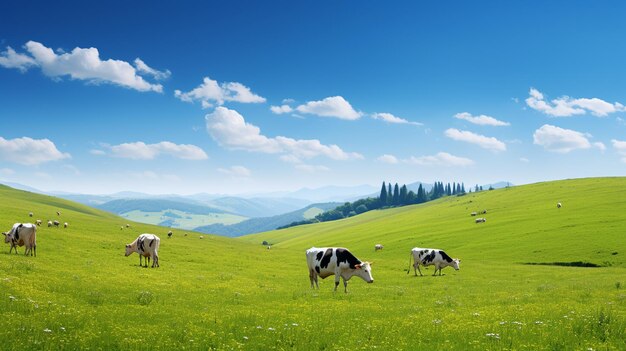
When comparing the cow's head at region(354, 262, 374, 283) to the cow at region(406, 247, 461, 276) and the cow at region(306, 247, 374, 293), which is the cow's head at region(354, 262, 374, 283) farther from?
the cow at region(406, 247, 461, 276)

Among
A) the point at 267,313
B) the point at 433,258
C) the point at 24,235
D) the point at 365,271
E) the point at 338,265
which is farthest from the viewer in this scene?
the point at 433,258

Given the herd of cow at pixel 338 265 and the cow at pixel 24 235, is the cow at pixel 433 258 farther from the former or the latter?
the cow at pixel 24 235

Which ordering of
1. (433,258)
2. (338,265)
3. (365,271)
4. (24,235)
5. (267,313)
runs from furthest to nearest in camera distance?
(433,258) → (24,235) → (365,271) → (338,265) → (267,313)

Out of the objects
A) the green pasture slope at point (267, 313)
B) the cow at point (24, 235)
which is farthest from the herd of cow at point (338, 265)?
the cow at point (24, 235)

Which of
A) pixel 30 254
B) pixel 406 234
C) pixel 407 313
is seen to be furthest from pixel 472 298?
pixel 406 234

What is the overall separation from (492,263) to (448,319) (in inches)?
1757

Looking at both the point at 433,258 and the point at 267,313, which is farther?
the point at 433,258

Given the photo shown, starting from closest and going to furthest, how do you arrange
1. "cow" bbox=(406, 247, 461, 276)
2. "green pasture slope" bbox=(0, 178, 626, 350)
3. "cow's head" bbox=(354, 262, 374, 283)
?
"green pasture slope" bbox=(0, 178, 626, 350) → "cow's head" bbox=(354, 262, 374, 283) → "cow" bbox=(406, 247, 461, 276)

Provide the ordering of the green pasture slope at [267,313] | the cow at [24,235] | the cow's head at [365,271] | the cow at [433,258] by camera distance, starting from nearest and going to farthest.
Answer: the green pasture slope at [267,313], the cow's head at [365,271], the cow at [24,235], the cow at [433,258]

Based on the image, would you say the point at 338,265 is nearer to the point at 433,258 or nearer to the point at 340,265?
the point at 340,265

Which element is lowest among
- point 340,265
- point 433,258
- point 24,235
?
point 433,258

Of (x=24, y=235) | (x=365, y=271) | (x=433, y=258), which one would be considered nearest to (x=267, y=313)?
(x=365, y=271)

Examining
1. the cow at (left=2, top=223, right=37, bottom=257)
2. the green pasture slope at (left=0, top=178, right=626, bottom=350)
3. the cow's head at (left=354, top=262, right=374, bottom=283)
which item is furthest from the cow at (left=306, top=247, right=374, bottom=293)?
the cow at (left=2, top=223, right=37, bottom=257)

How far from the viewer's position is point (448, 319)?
15656 mm
